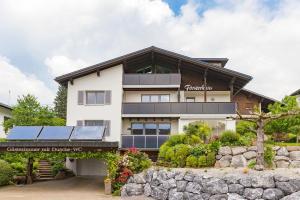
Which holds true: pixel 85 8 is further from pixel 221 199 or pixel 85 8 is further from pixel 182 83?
pixel 182 83

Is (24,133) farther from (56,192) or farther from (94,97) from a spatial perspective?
(94,97)

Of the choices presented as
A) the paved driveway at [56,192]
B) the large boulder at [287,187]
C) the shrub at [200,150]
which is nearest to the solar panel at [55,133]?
the paved driveway at [56,192]

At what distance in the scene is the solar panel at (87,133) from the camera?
25422 millimetres

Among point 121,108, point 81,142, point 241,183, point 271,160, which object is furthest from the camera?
point 121,108

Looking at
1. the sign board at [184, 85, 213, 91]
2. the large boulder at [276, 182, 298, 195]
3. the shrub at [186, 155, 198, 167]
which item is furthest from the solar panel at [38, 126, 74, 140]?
the large boulder at [276, 182, 298, 195]

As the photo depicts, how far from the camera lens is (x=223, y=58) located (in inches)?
1622

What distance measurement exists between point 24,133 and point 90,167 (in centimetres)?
1101

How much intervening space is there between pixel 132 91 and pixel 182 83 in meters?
4.48

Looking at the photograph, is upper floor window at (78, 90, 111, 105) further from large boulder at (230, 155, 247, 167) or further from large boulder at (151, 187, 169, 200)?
large boulder at (230, 155, 247, 167)

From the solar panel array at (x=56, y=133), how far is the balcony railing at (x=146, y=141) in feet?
23.5

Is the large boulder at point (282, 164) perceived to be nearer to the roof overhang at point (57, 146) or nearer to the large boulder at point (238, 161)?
the large boulder at point (238, 161)

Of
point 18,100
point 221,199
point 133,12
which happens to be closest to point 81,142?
point 133,12

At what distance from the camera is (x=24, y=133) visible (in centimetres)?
2580

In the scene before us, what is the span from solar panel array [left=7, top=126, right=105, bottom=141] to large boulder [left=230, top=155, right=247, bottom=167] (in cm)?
883
